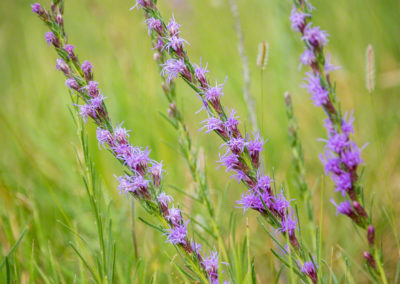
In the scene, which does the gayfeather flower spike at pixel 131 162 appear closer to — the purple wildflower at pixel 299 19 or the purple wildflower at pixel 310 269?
the purple wildflower at pixel 310 269

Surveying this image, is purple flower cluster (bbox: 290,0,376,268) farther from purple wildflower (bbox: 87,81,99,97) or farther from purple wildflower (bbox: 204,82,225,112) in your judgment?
purple wildflower (bbox: 87,81,99,97)

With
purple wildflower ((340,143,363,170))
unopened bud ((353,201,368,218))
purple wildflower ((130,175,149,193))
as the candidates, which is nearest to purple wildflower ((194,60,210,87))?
purple wildflower ((130,175,149,193))

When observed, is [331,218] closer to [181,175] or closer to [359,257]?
[359,257]

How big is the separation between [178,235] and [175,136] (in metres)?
2.05

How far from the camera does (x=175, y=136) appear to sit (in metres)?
3.05

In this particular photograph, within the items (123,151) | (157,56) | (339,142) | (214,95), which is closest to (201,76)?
(214,95)

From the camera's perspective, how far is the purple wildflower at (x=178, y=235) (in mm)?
1025

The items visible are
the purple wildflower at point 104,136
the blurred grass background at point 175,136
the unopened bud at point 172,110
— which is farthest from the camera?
the blurred grass background at point 175,136

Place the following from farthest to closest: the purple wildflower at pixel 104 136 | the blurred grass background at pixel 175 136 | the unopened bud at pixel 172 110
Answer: the blurred grass background at pixel 175 136
the unopened bud at pixel 172 110
the purple wildflower at pixel 104 136

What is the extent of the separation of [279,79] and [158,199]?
2.31m

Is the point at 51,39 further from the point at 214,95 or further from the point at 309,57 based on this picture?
the point at 309,57

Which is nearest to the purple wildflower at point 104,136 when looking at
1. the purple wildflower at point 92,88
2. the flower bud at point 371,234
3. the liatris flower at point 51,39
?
the purple wildflower at point 92,88

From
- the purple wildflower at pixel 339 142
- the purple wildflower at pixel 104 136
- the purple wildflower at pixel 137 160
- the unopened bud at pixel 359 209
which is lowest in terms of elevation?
the unopened bud at pixel 359 209

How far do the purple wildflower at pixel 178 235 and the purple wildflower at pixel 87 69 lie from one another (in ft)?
1.73
